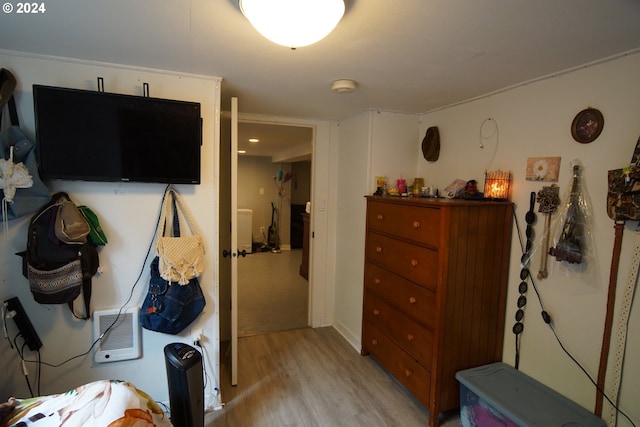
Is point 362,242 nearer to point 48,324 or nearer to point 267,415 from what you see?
point 267,415

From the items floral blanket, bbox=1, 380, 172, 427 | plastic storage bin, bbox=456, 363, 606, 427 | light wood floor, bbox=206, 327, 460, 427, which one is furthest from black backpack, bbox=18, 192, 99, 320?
plastic storage bin, bbox=456, 363, 606, 427

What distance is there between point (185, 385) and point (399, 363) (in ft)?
4.93

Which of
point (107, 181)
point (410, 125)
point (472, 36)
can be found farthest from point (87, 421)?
point (410, 125)

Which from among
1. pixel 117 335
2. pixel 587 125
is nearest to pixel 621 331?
pixel 587 125

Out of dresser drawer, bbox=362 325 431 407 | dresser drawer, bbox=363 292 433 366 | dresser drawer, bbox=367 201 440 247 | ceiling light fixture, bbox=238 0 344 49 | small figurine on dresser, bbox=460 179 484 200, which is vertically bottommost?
dresser drawer, bbox=362 325 431 407

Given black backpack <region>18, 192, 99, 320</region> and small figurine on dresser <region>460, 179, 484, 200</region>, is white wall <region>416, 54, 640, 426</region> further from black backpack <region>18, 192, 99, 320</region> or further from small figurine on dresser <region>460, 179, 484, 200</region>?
black backpack <region>18, 192, 99, 320</region>

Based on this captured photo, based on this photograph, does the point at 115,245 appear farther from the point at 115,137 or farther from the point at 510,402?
the point at 510,402

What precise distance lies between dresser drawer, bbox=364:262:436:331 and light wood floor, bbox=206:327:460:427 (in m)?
0.64

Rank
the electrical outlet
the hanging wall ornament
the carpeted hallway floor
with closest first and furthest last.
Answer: the electrical outlet < the hanging wall ornament < the carpeted hallway floor

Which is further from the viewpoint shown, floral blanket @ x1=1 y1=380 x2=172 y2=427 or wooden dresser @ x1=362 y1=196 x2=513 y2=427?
wooden dresser @ x1=362 y1=196 x2=513 y2=427

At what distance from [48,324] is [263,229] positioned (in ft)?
18.3

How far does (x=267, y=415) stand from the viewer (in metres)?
2.07

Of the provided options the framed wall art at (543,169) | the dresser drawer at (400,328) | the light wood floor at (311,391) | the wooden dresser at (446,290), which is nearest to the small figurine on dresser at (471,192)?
the wooden dresser at (446,290)

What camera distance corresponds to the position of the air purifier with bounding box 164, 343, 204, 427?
61.1 inches
